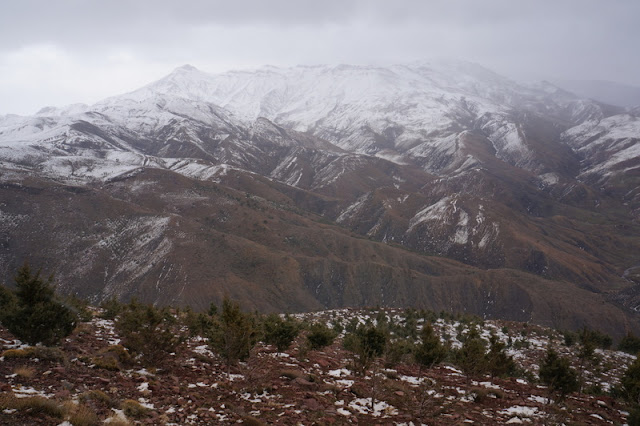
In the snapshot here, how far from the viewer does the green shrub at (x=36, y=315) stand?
49.5 ft

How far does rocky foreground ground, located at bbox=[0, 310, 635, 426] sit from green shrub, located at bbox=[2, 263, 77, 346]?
0.68m

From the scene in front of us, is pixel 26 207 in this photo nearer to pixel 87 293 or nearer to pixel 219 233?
pixel 87 293

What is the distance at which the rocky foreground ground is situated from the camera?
1114cm

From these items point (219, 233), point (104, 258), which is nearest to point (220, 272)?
point (219, 233)

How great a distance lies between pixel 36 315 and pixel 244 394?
29.6 feet

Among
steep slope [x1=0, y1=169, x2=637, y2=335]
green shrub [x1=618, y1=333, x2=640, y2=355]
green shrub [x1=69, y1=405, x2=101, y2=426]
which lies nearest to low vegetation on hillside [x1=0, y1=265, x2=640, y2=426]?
green shrub [x1=69, y1=405, x2=101, y2=426]

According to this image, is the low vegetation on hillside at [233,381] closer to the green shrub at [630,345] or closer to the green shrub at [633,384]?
the green shrub at [633,384]

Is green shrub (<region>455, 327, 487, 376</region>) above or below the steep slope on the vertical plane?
above

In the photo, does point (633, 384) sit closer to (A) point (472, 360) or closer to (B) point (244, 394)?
(A) point (472, 360)

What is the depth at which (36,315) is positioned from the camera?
49.8 feet

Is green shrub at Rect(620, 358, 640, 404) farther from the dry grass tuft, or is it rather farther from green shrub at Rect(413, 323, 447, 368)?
the dry grass tuft

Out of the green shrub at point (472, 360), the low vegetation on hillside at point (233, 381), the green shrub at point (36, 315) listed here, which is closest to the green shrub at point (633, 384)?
the low vegetation on hillside at point (233, 381)

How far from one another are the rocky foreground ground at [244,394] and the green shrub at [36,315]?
0.68 meters

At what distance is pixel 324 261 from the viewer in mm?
115812
